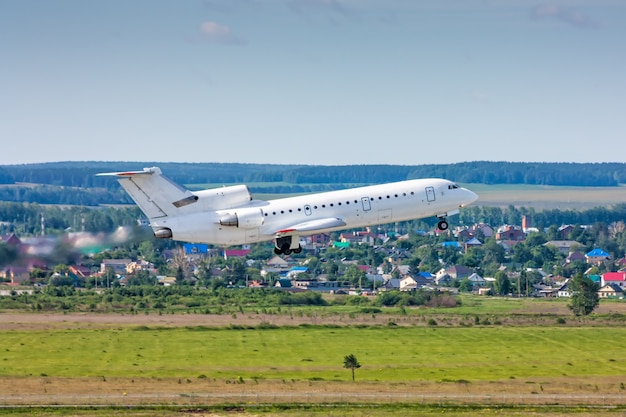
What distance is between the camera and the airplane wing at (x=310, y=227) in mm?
92188

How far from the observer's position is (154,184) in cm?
8994

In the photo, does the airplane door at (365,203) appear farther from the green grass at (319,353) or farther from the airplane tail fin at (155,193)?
the green grass at (319,353)

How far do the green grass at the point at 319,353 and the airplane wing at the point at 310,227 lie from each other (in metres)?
26.9

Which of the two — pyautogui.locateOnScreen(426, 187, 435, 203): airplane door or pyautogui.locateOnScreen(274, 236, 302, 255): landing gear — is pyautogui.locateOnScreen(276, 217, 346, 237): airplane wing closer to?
pyautogui.locateOnScreen(274, 236, 302, 255): landing gear

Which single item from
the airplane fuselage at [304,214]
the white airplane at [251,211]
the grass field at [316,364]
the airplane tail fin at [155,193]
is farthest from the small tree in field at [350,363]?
the airplane tail fin at [155,193]

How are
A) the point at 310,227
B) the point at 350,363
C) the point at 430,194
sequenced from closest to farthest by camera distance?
the point at 310,227
the point at 430,194
the point at 350,363

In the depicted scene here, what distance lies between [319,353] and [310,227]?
41.8 m

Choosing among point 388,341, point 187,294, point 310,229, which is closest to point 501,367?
point 388,341

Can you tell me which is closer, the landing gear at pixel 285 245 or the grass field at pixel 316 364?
the landing gear at pixel 285 245

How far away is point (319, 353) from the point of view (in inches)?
5207

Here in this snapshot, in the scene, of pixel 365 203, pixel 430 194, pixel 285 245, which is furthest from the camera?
pixel 430 194

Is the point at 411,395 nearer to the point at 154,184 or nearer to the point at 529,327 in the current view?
the point at 154,184

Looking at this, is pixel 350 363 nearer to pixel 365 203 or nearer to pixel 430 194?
pixel 430 194

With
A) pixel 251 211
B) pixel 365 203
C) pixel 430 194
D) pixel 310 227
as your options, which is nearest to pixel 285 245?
pixel 310 227
